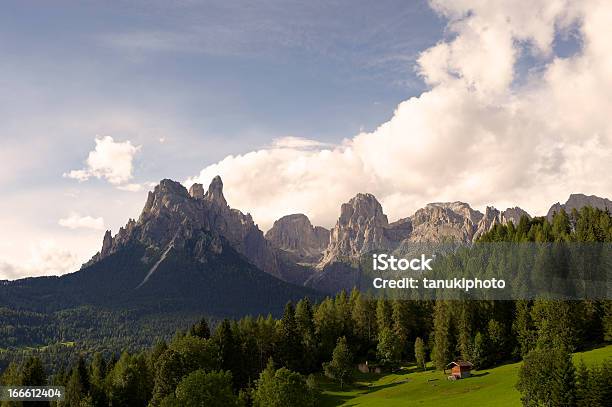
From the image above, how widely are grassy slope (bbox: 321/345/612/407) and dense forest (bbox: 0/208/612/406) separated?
13.5 feet

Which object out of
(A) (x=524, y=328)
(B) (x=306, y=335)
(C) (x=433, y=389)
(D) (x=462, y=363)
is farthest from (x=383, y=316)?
(C) (x=433, y=389)

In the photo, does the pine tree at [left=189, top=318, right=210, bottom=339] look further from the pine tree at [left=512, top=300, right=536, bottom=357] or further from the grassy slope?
the pine tree at [left=512, top=300, right=536, bottom=357]

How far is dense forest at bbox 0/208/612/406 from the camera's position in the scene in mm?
90875

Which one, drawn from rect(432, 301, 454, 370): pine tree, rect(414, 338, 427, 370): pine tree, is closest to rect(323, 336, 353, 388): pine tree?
rect(414, 338, 427, 370): pine tree

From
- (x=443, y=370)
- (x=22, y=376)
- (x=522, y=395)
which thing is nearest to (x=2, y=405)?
(x=22, y=376)

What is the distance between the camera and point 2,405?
387 feet

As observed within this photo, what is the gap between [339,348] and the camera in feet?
394

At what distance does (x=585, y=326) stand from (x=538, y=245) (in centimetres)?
2661

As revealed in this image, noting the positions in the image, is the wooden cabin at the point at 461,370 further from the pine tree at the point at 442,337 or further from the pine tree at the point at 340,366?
the pine tree at the point at 340,366

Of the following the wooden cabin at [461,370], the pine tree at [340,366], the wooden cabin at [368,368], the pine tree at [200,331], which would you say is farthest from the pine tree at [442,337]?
the pine tree at [200,331]

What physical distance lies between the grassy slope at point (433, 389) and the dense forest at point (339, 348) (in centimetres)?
413

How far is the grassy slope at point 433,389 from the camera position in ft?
275

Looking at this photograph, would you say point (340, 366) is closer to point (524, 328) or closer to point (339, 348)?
point (339, 348)

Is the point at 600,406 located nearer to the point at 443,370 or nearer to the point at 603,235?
the point at 443,370
